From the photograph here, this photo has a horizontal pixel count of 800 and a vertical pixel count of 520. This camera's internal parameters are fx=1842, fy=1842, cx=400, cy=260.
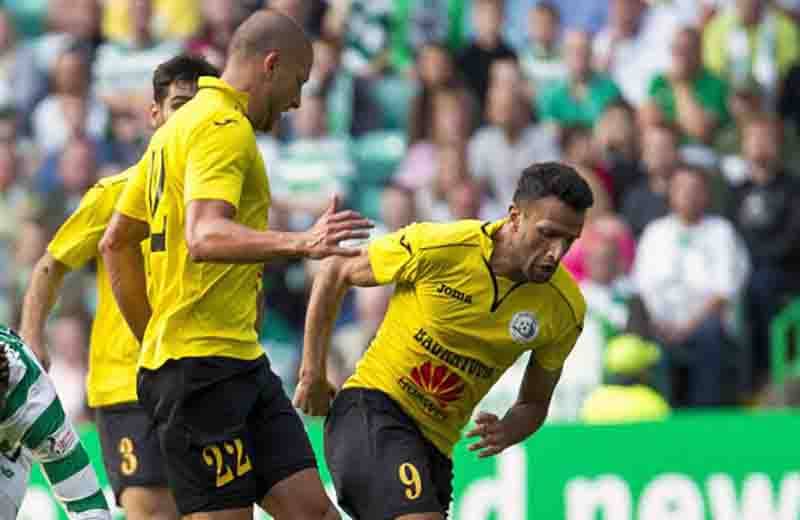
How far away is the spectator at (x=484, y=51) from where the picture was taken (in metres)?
14.6

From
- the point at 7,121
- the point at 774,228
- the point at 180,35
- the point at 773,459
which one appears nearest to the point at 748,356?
the point at 774,228

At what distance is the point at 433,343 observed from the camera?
740cm

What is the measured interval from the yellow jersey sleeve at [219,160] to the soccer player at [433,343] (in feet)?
3.93

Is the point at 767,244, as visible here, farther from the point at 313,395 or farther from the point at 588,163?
the point at 313,395

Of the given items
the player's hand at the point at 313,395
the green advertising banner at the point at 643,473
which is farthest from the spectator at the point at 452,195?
the player's hand at the point at 313,395

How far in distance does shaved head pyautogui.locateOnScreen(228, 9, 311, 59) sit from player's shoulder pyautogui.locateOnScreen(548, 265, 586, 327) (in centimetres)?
160

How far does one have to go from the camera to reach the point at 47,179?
14789mm

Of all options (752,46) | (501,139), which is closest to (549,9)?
(501,139)

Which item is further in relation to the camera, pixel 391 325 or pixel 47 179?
pixel 47 179

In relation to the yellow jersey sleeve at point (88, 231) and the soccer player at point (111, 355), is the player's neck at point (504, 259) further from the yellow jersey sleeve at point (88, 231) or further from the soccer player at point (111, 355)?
the yellow jersey sleeve at point (88, 231)

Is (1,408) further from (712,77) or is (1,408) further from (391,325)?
(712,77)

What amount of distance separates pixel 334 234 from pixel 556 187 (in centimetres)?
167

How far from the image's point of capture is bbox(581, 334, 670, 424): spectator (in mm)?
11844

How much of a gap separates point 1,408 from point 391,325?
1.99 metres
